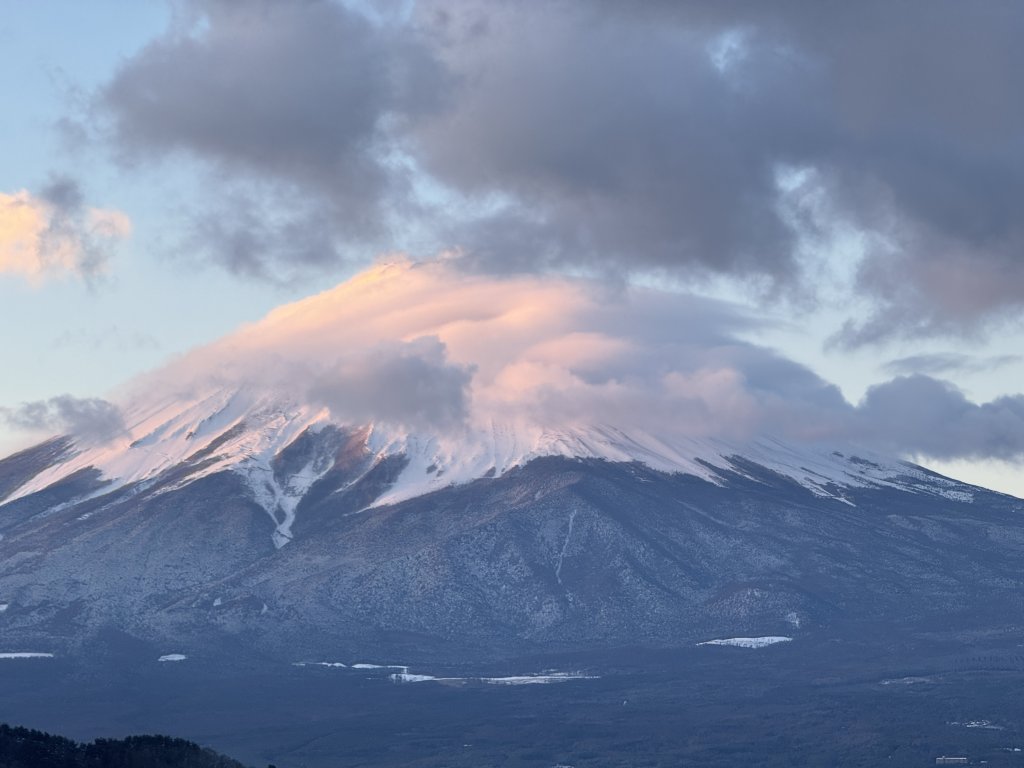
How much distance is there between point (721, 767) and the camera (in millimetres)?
191750

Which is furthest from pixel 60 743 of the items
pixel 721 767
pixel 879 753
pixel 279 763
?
pixel 879 753

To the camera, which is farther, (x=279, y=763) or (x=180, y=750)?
(x=279, y=763)

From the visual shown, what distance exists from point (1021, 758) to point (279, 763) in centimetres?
7341

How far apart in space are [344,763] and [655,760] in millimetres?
31947

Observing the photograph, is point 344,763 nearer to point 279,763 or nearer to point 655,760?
point 279,763

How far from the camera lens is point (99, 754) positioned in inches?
5153

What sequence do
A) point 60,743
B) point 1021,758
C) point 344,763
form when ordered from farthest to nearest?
point 344,763 → point 1021,758 → point 60,743

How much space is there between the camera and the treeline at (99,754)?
413ft

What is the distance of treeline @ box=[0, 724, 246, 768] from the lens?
413 ft

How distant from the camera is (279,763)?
19625 cm

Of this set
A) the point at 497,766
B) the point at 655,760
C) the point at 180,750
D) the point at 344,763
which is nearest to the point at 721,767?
the point at 655,760

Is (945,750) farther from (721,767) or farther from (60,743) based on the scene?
(60,743)

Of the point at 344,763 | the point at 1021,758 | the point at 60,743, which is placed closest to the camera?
the point at 60,743

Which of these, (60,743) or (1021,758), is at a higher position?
(60,743)
